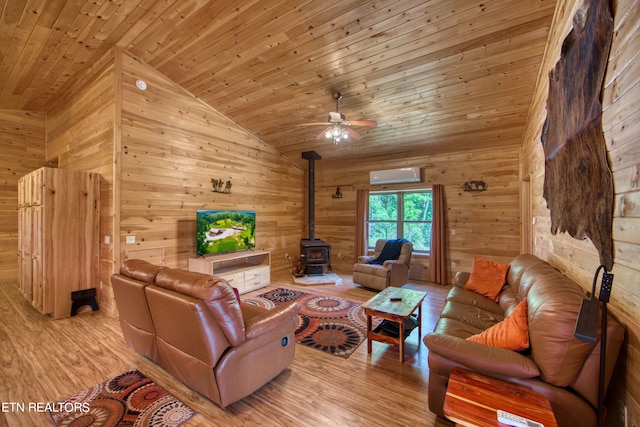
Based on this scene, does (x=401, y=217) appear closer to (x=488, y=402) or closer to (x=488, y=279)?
(x=488, y=279)

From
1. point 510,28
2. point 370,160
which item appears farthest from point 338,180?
point 510,28

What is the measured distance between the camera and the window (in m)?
5.98

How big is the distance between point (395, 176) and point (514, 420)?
5.06 metres

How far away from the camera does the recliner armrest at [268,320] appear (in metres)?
2.03

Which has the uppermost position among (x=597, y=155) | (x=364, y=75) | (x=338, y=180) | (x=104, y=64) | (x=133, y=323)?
(x=104, y=64)

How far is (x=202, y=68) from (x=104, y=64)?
1.34 meters

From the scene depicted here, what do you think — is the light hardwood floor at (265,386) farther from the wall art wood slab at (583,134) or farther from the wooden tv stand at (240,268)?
the wall art wood slab at (583,134)

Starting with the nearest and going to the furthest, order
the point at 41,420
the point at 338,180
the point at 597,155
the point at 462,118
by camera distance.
Result: 1. the point at 597,155
2. the point at 41,420
3. the point at 462,118
4. the point at 338,180

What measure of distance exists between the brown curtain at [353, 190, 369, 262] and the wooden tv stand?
86.8 inches

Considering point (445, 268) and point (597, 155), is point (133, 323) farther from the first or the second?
point (445, 268)

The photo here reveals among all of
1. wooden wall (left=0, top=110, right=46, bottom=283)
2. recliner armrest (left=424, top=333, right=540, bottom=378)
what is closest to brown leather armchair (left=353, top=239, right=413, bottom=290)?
recliner armrest (left=424, top=333, right=540, bottom=378)

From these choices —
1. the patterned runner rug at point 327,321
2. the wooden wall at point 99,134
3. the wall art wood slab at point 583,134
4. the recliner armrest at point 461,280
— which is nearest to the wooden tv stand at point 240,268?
the patterned runner rug at point 327,321

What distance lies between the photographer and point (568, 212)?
7.02 feet

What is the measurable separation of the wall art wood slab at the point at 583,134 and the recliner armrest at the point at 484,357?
28.2 inches
